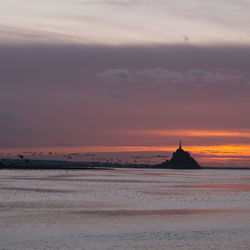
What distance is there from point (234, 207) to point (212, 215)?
9418 millimetres

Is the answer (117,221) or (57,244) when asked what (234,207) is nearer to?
(117,221)

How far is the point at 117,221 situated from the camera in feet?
134

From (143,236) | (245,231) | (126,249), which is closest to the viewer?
(126,249)

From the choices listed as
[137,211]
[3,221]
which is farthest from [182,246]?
[137,211]

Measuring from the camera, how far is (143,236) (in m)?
33.4

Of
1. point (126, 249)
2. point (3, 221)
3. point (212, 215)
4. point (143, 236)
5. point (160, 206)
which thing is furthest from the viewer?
point (160, 206)

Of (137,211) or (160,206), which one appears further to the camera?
(160,206)

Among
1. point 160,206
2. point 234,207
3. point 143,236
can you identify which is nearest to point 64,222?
point 143,236

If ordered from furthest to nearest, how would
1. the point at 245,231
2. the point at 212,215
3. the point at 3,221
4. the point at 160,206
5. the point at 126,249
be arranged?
1. the point at 160,206
2. the point at 212,215
3. the point at 3,221
4. the point at 245,231
5. the point at 126,249

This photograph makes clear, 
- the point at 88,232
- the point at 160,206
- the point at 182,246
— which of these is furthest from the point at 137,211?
the point at 182,246

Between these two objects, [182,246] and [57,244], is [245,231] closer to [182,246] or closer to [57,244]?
[182,246]

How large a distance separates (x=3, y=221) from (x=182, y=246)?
15.4 m

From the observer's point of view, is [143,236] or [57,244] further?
[143,236]

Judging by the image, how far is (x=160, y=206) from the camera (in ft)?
179
